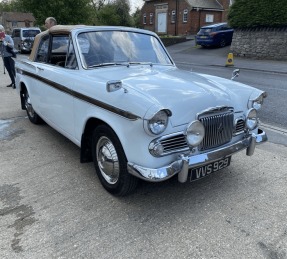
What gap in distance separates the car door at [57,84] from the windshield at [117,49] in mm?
232

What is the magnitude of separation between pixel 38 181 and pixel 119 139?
1.36 meters

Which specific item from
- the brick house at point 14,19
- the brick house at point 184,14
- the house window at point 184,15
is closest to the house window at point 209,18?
the brick house at point 184,14

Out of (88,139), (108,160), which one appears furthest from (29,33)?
(108,160)

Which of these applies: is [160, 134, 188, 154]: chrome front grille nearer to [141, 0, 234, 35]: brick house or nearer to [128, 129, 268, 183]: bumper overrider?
[128, 129, 268, 183]: bumper overrider

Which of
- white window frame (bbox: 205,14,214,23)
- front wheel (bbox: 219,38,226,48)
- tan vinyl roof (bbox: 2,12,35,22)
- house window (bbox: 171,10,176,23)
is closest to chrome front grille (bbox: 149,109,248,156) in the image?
front wheel (bbox: 219,38,226,48)

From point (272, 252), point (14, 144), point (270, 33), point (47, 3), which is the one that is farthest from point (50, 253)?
point (47, 3)

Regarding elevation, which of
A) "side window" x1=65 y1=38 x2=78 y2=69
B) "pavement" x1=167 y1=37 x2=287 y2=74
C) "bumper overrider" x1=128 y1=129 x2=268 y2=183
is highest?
"side window" x1=65 y1=38 x2=78 y2=69

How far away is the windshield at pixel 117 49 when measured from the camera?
150 inches

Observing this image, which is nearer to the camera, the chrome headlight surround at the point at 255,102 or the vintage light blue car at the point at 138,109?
the vintage light blue car at the point at 138,109

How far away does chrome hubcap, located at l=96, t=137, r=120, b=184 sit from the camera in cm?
311

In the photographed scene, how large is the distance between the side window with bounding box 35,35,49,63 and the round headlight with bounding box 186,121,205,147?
2.99m

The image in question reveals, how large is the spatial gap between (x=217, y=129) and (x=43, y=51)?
332cm

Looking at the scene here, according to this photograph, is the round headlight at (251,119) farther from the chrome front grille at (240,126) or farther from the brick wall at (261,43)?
the brick wall at (261,43)

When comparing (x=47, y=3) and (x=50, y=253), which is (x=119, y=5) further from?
(x=50, y=253)
